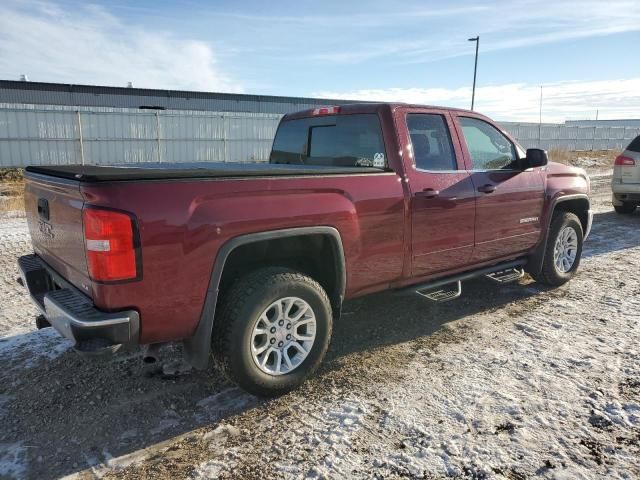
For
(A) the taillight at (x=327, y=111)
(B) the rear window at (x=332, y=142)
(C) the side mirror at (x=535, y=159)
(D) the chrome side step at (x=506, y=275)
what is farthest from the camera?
(D) the chrome side step at (x=506, y=275)

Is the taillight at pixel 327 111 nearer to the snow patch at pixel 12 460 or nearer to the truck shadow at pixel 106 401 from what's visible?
the truck shadow at pixel 106 401

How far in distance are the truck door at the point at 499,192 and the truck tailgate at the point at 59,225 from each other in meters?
3.15

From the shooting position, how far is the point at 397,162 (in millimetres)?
3867

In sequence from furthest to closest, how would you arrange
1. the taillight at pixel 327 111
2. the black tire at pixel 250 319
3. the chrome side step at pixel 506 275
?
the chrome side step at pixel 506 275 → the taillight at pixel 327 111 → the black tire at pixel 250 319

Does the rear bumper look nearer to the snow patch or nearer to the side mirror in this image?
the snow patch

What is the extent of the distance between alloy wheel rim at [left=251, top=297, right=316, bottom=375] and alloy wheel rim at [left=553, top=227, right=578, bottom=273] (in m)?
3.33

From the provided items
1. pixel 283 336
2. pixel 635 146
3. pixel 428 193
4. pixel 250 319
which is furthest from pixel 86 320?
pixel 635 146

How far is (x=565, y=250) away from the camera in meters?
5.62

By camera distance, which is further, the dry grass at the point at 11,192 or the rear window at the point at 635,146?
the dry grass at the point at 11,192

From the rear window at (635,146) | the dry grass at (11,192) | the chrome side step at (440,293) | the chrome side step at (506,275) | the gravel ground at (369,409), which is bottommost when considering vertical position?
the gravel ground at (369,409)

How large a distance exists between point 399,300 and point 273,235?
2.52 m

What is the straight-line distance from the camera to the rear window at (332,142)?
4027mm

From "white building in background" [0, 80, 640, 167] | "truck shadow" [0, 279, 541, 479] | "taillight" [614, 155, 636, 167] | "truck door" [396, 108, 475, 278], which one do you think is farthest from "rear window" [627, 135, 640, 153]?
"white building in background" [0, 80, 640, 167]

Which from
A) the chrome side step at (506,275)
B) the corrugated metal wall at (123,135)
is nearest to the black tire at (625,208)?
the chrome side step at (506,275)
